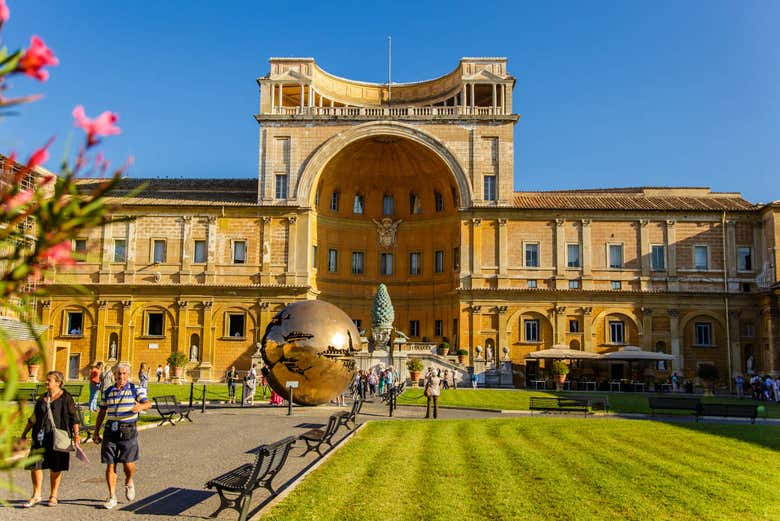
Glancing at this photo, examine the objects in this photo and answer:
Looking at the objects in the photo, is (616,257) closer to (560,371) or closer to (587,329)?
(587,329)

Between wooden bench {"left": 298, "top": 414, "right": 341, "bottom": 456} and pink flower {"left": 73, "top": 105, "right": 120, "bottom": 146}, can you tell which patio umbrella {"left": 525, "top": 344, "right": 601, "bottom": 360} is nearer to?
wooden bench {"left": 298, "top": 414, "right": 341, "bottom": 456}

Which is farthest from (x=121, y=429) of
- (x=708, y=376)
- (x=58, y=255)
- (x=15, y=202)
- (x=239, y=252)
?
(x=708, y=376)

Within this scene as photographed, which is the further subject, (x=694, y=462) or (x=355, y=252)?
(x=355, y=252)

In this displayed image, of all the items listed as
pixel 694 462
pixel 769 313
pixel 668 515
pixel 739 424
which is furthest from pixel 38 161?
pixel 769 313

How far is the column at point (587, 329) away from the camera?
4716 cm

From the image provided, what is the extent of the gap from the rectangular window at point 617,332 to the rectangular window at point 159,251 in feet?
101

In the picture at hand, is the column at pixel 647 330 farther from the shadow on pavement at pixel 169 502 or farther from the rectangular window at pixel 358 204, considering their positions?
the shadow on pavement at pixel 169 502

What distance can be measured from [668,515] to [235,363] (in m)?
40.3

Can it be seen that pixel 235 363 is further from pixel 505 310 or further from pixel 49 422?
pixel 49 422

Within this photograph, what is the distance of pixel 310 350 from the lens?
2208 centimetres

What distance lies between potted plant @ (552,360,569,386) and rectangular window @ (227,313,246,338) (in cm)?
2067

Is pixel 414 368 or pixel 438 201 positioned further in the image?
pixel 438 201

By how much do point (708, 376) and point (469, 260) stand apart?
54.4ft

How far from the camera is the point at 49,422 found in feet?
32.2
